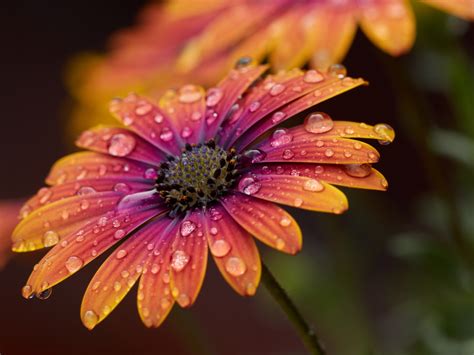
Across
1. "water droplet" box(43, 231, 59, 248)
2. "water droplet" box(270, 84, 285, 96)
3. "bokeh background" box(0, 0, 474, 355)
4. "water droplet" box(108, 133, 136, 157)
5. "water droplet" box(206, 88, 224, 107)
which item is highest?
"water droplet" box(108, 133, 136, 157)

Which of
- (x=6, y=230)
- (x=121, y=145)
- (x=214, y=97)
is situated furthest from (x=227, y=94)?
(x=6, y=230)

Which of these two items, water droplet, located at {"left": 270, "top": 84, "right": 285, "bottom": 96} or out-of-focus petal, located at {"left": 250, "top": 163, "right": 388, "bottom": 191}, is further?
water droplet, located at {"left": 270, "top": 84, "right": 285, "bottom": 96}

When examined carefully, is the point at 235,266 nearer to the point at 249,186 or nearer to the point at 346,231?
the point at 249,186

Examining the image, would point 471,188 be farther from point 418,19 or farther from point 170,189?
point 170,189

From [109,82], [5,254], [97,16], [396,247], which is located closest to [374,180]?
[5,254]

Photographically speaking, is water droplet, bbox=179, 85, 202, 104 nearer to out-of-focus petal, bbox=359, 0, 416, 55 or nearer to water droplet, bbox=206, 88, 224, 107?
water droplet, bbox=206, 88, 224, 107

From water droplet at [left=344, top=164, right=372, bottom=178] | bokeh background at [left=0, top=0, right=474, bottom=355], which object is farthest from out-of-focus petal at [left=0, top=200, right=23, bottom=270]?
water droplet at [left=344, top=164, right=372, bottom=178]
